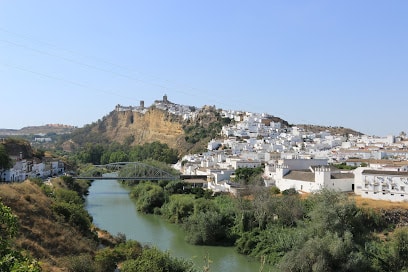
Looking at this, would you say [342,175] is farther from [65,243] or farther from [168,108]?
[168,108]

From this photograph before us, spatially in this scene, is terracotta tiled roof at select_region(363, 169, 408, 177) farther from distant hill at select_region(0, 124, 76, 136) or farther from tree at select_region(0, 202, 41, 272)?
distant hill at select_region(0, 124, 76, 136)

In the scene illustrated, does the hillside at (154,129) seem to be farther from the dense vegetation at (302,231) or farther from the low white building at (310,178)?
the dense vegetation at (302,231)

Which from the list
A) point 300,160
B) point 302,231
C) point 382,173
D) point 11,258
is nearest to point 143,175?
point 300,160

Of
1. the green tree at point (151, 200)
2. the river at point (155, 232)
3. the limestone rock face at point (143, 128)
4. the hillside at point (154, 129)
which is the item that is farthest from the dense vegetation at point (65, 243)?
the limestone rock face at point (143, 128)

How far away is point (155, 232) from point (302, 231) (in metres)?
8.81

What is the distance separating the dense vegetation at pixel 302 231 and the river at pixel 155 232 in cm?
64

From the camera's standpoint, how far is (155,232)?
898 inches

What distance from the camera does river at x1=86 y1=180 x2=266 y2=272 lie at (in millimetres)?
17266

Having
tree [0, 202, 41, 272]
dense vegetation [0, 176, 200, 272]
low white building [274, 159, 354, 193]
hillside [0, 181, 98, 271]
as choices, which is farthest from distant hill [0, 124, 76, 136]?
tree [0, 202, 41, 272]

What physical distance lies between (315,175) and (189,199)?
7.56 meters

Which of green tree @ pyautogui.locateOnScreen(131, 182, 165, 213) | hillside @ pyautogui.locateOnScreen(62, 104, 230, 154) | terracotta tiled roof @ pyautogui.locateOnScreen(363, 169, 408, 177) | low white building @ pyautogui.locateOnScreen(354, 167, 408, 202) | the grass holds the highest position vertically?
hillside @ pyautogui.locateOnScreen(62, 104, 230, 154)

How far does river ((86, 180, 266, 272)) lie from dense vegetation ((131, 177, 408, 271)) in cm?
64

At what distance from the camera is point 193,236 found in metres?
20.3

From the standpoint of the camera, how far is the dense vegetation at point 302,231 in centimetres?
1504
